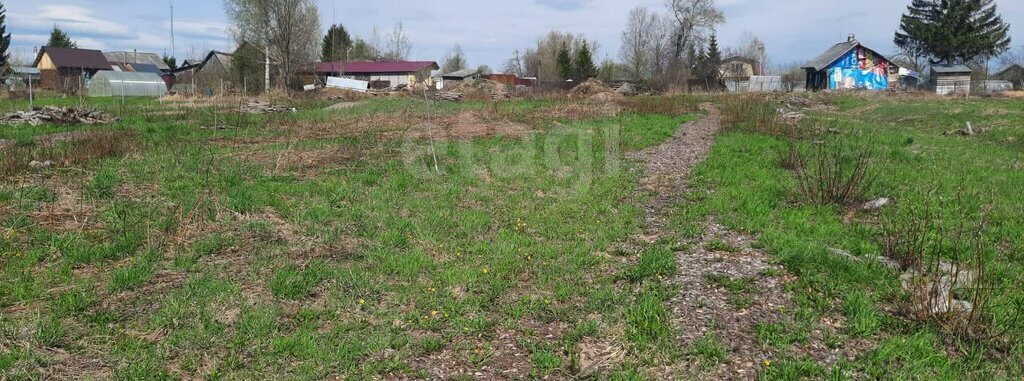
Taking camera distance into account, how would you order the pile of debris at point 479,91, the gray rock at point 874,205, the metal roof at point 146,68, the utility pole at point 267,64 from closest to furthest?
the gray rock at point 874,205 → the pile of debris at point 479,91 → the utility pole at point 267,64 → the metal roof at point 146,68

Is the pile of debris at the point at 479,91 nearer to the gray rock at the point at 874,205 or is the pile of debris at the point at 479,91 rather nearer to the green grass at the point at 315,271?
the green grass at the point at 315,271

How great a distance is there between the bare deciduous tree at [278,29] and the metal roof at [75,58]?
23.0 meters

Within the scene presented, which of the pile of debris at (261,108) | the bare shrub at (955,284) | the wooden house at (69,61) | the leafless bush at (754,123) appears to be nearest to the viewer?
the bare shrub at (955,284)

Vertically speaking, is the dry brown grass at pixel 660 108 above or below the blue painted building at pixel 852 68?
below

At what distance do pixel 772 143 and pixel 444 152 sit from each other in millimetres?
7043

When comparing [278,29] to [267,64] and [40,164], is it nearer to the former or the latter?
[267,64]

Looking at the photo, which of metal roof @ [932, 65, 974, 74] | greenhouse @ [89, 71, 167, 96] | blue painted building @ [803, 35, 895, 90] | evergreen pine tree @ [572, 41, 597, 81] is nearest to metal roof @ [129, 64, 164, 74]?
greenhouse @ [89, 71, 167, 96]

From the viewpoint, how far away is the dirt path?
3617 mm

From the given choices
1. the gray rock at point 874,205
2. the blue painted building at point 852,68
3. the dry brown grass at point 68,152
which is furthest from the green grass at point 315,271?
the blue painted building at point 852,68

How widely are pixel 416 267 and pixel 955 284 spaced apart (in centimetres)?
414

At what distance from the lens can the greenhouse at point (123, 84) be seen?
37.8 metres

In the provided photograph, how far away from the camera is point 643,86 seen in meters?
46.3

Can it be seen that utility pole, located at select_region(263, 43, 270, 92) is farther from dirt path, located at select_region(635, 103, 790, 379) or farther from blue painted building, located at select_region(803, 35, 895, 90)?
dirt path, located at select_region(635, 103, 790, 379)

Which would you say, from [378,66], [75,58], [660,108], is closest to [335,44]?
[378,66]
